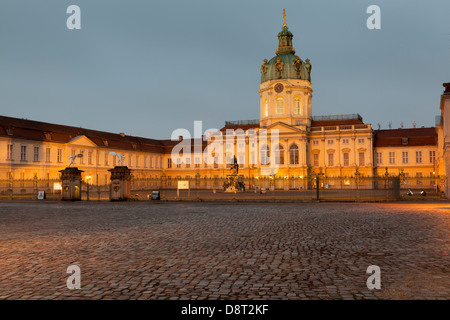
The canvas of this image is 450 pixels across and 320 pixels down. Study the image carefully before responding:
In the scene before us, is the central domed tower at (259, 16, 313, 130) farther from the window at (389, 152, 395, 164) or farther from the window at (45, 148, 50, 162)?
the window at (45, 148, 50, 162)

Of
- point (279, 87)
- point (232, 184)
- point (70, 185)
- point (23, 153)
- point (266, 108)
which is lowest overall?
point (232, 184)

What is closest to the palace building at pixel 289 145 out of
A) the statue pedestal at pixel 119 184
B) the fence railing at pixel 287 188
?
the fence railing at pixel 287 188

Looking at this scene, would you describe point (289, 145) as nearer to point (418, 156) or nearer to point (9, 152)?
point (418, 156)

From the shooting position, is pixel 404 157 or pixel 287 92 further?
pixel 287 92

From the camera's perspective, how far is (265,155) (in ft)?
256

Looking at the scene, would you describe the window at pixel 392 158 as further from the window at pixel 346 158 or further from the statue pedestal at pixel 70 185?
the statue pedestal at pixel 70 185

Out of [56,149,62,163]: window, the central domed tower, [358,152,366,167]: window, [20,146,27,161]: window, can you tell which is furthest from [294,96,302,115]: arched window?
[20,146,27,161]: window

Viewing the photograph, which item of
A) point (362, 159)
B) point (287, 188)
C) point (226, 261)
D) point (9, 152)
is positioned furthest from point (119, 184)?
point (362, 159)

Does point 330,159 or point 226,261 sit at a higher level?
point 330,159

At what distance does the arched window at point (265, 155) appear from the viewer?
77.6 m

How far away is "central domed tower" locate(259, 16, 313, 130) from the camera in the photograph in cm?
7856

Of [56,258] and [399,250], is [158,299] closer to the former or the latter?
[56,258]

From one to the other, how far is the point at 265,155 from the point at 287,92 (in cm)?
1298
